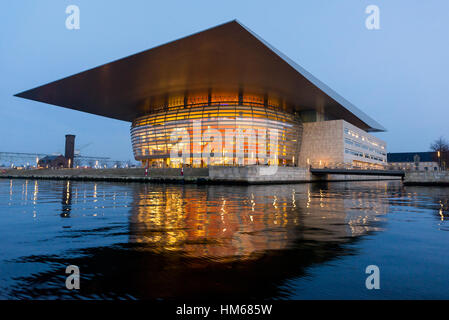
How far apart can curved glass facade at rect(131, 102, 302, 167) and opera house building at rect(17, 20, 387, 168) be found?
7.6 inches

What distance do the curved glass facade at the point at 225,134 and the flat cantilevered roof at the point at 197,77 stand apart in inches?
181

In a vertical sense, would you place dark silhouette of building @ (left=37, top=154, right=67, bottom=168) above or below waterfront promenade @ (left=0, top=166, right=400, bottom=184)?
above

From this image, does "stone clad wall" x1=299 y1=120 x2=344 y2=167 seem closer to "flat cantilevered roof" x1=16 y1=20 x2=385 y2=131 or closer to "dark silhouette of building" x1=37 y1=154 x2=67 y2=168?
"flat cantilevered roof" x1=16 y1=20 x2=385 y2=131

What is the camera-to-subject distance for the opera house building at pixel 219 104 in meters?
35.8

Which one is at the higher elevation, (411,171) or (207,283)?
(411,171)

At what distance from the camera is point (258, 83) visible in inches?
1762

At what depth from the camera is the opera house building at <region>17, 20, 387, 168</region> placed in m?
35.8

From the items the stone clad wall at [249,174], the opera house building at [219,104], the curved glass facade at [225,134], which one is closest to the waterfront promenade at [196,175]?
the stone clad wall at [249,174]

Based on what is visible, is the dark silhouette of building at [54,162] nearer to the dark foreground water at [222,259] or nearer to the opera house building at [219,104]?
the opera house building at [219,104]

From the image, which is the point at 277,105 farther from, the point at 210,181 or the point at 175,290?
the point at 175,290

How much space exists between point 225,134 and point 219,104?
19.1 ft

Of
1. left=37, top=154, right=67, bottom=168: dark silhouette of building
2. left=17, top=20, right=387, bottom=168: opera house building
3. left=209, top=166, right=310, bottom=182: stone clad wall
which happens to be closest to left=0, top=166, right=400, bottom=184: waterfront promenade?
left=209, top=166, right=310, bottom=182: stone clad wall
